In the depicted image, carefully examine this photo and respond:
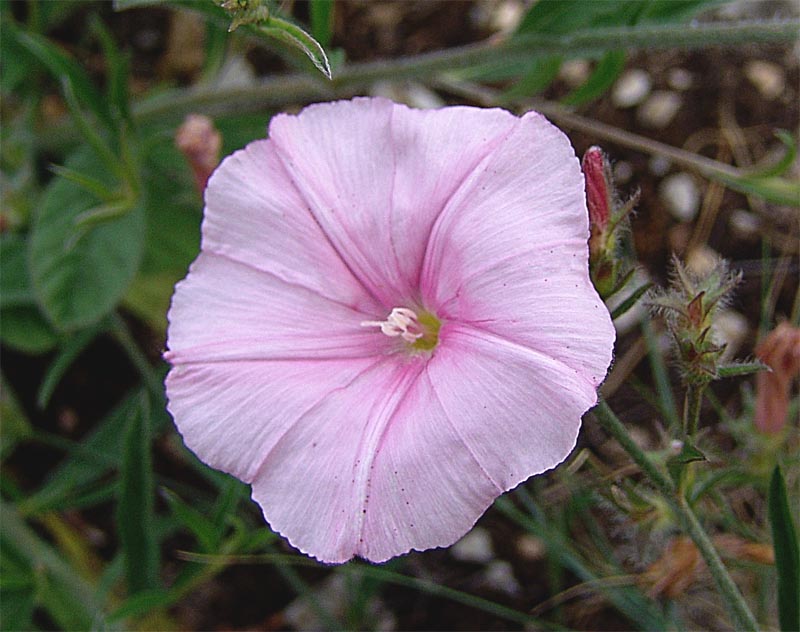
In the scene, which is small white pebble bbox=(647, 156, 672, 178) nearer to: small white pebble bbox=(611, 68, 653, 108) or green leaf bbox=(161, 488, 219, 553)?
small white pebble bbox=(611, 68, 653, 108)

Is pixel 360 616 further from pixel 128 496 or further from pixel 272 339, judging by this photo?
pixel 272 339

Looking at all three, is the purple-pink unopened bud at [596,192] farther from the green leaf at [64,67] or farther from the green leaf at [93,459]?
the green leaf at [93,459]

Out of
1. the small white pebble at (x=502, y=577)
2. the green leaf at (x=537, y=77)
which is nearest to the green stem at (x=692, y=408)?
the green leaf at (x=537, y=77)

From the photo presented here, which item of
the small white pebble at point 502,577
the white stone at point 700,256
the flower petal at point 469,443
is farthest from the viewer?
the white stone at point 700,256

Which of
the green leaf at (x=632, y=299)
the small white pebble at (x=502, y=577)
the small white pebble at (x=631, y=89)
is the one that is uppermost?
the green leaf at (x=632, y=299)

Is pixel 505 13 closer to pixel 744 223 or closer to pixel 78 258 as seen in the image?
pixel 744 223

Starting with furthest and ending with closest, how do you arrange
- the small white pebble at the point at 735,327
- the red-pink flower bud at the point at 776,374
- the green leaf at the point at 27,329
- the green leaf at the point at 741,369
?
the small white pebble at the point at 735,327 → the green leaf at the point at 27,329 → the red-pink flower bud at the point at 776,374 → the green leaf at the point at 741,369

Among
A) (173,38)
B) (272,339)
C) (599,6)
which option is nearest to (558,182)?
(272,339)
